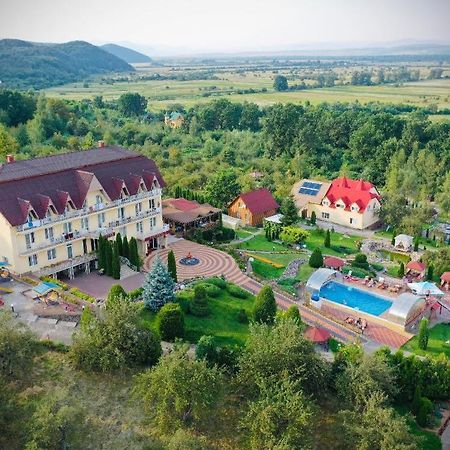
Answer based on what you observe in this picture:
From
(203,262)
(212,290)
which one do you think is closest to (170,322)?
(212,290)

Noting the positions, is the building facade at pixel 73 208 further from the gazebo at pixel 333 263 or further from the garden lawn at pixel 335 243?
the garden lawn at pixel 335 243

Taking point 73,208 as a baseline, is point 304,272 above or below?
below

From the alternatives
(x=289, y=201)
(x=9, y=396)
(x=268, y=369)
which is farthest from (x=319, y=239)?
(x=9, y=396)

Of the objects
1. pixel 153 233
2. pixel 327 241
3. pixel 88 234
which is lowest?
pixel 327 241

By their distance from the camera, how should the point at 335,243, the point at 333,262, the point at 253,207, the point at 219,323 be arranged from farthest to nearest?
the point at 253,207
the point at 335,243
the point at 333,262
the point at 219,323

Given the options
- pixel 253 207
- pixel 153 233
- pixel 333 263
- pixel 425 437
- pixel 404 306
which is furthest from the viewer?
pixel 253 207

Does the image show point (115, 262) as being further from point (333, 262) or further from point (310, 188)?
point (310, 188)

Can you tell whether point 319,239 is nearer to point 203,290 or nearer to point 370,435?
point 203,290
